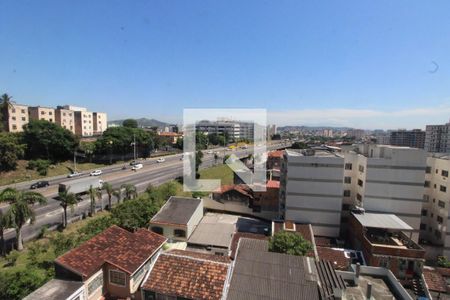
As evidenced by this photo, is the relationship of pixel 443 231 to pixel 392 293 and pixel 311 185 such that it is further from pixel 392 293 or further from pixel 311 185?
pixel 392 293

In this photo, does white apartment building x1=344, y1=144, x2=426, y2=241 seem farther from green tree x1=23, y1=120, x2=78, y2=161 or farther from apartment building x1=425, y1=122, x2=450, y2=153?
apartment building x1=425, y1=122, x2=450, y2=153

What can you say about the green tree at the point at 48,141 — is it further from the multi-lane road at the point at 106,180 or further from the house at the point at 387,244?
the house at the point at 387,244

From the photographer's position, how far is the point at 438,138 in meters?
87.4

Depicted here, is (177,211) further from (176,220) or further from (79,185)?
(79,185)

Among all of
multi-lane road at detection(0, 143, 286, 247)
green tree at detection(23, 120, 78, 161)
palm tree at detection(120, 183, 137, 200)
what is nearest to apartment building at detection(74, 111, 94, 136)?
green tree at detection(23, 120, 78, 161)

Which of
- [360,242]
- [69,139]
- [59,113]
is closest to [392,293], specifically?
[360,242]

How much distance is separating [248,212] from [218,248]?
10990 mm

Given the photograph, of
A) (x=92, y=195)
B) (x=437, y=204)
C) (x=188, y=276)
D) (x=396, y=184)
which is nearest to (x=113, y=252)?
(x=188, y=276)

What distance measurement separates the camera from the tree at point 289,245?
1654 centimetres

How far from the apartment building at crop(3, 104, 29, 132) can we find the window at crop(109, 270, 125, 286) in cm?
5328

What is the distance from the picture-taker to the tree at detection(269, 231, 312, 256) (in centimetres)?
1654

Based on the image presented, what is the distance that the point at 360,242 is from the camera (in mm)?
21766

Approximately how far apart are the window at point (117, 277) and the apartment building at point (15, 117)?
2098 inches

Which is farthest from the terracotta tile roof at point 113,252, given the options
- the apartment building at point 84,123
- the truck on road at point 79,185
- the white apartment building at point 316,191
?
the apartment building at point 84,123
